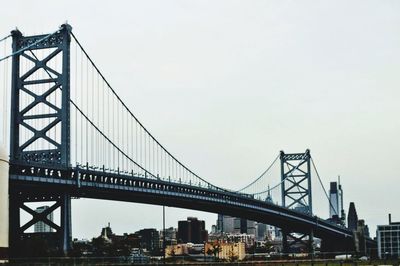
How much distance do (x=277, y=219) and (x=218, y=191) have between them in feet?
90.0

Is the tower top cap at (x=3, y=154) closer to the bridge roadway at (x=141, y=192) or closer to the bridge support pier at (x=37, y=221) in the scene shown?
the bridge roadway at (x=141, y=192)

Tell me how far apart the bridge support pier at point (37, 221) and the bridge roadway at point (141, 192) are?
1.31 feet

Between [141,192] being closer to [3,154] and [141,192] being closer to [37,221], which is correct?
[37,221]

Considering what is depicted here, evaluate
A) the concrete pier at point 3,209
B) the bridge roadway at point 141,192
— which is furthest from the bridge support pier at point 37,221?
the concrete pier at point 3,209

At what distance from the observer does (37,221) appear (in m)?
79.6

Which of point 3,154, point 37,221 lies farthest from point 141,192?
point 3,154

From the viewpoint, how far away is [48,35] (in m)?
82.9

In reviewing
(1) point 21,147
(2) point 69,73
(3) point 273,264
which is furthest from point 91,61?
(3) point 273,264

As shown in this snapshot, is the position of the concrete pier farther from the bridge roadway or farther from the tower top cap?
the bridge roadway

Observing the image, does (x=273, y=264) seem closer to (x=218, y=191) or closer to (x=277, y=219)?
(x=218, y=191)

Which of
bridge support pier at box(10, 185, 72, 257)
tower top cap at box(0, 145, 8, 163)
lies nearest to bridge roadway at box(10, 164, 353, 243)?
bridge support pier at box(10, 185, 72, 257)

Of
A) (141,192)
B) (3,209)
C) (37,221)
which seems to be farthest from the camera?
(141,192)

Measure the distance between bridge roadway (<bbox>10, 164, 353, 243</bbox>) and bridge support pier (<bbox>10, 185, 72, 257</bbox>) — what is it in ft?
1.31

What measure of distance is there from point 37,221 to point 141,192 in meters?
16.9
